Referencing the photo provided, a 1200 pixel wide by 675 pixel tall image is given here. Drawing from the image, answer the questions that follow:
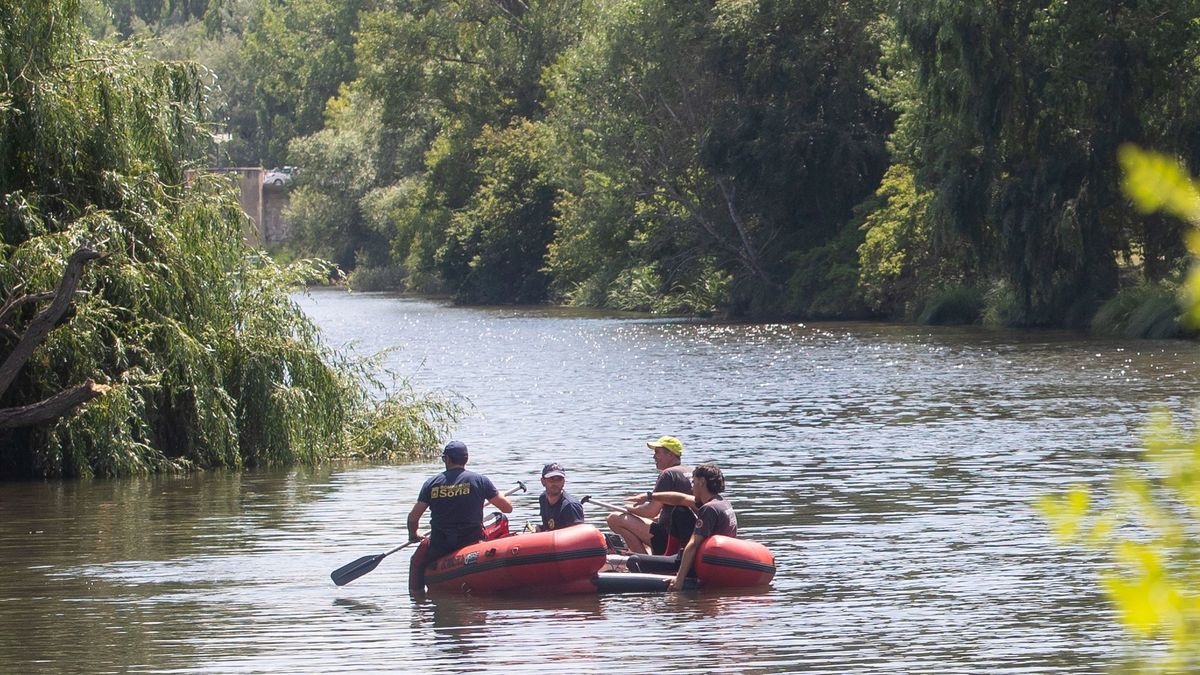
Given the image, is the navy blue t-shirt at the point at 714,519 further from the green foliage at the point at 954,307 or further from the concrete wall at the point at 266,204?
the concrete wall at the point at 266,204

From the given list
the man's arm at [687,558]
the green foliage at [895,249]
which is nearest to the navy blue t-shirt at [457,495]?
the man's arm at [687,558]

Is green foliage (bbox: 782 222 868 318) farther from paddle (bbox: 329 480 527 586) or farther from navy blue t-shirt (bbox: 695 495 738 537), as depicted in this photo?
paddle (bbox: 329 480 527 586)

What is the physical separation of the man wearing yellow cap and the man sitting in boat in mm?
347

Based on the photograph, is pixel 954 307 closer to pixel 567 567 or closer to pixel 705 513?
pixel 705 513

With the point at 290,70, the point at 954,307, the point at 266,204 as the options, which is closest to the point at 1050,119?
the point at 954,307

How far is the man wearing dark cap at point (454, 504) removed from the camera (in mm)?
13484

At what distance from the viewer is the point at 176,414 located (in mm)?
20438

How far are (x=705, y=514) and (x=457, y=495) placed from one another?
190 centimetres

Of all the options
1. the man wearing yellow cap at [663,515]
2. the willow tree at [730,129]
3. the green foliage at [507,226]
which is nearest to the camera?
the man wearing yellow cap at [663,515]

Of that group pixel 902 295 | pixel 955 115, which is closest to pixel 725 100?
pixel 902 295

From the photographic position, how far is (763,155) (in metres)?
55.6

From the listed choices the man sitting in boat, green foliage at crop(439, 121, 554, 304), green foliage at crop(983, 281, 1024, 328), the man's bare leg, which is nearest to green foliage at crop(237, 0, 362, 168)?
green foliage at crop(439, 121, 554, 304)

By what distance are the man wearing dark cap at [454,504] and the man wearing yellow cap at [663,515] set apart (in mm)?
1205

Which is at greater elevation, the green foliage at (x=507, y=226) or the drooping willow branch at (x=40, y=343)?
the green foliage at (x=507, y=226)
